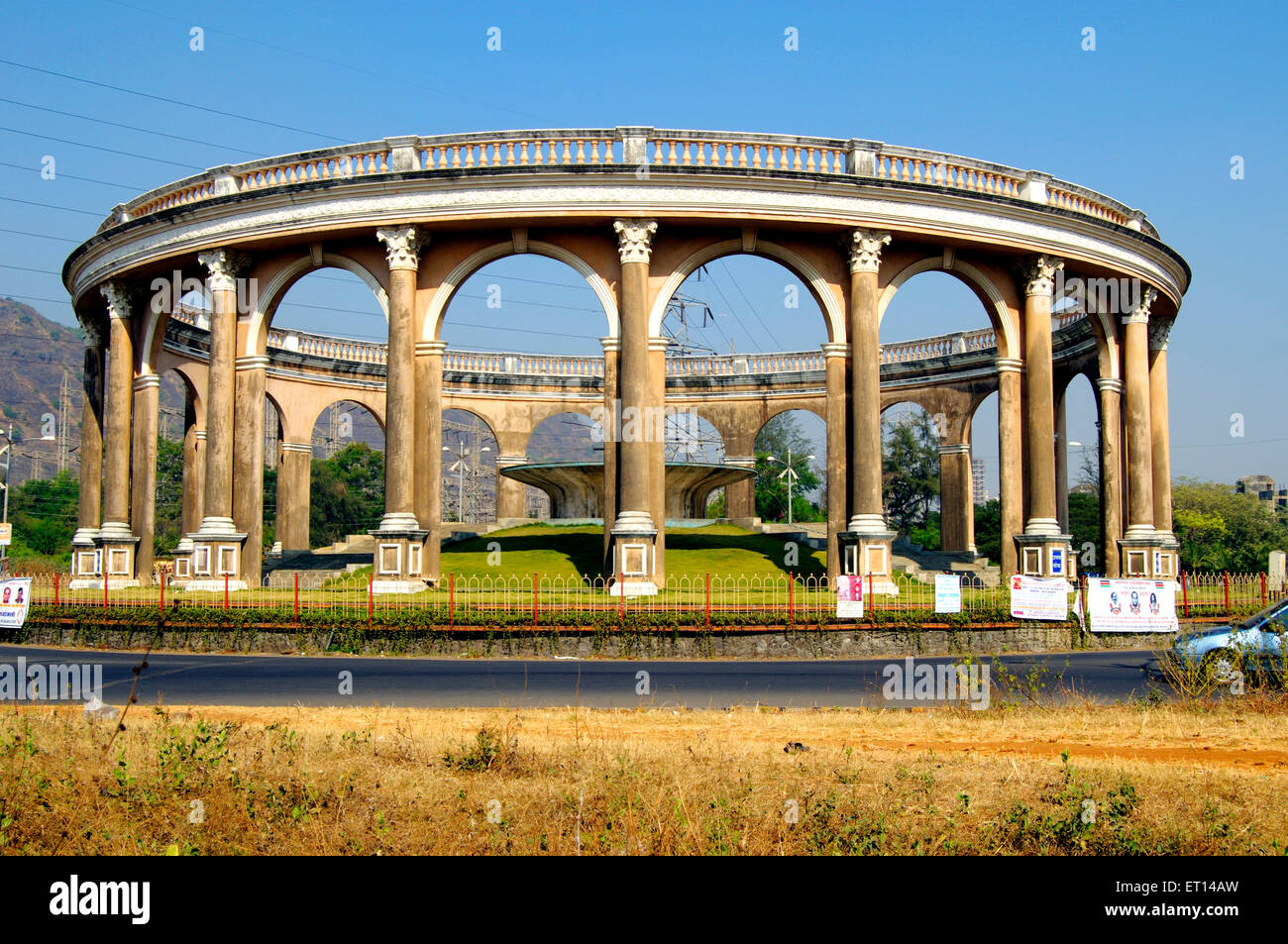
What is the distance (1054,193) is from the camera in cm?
3094

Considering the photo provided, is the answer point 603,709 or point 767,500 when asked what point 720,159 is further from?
point 767,500

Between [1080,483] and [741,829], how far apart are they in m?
104

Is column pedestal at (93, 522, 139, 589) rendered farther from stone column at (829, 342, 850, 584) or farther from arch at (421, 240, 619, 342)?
stone column at (829, 342, 850, 584)

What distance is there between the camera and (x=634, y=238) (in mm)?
26953

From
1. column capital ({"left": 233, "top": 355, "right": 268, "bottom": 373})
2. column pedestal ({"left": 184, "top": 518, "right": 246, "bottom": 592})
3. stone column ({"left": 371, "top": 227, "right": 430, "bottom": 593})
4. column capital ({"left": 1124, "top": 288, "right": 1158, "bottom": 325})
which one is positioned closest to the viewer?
stone column ({"left": 371, "top": 227, "right": 430, "bottom": 593})

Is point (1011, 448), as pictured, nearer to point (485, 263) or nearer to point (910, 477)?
point (485, 263)

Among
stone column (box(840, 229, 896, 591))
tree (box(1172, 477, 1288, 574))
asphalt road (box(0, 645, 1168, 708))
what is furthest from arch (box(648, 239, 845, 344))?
tree (box(1172, 477, 1288, 574))

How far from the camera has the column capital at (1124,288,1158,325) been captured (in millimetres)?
33281

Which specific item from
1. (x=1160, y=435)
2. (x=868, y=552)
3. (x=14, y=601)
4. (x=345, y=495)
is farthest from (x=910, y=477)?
(x=14, y=601)

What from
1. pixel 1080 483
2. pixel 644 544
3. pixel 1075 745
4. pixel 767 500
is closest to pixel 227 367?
pixel 644 544

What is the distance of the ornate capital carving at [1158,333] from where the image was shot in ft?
116

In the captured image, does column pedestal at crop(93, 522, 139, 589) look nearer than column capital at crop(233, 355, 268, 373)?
No

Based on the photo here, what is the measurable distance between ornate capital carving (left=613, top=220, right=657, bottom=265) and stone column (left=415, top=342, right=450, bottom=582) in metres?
5.18

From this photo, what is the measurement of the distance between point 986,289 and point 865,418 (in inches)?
236
